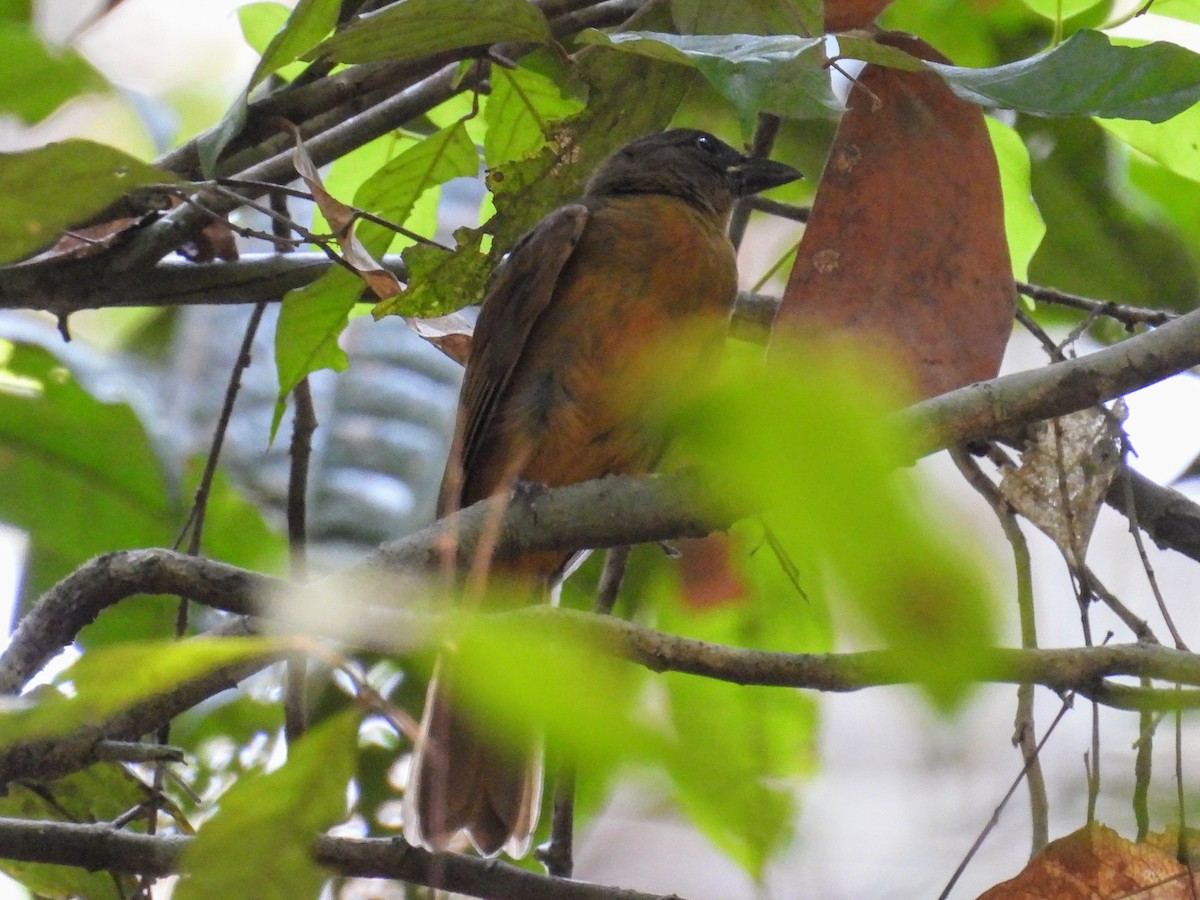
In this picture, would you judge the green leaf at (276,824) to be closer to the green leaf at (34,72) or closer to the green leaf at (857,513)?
the green leaf at (857,513)

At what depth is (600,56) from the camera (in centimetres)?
241

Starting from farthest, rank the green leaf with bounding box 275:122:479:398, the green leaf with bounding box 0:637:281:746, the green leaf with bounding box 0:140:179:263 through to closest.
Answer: the green leaf with bounding box 275:122:479:398
the green leaf with bounding box 0:140:179:263
the green leaf with bounding box 0:637:281:746

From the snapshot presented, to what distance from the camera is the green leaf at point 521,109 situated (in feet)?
8.37

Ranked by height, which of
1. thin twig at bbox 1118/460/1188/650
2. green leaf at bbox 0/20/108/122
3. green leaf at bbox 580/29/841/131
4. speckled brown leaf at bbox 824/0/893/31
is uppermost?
speckled brown leaf at bbox 824/0/893/31

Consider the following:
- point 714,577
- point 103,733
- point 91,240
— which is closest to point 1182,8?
point 714,577

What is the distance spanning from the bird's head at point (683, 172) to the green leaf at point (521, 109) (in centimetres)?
99

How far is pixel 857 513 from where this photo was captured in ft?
1.90

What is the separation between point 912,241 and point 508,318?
127 centimetres

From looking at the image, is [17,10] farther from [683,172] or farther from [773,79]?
[773,79]

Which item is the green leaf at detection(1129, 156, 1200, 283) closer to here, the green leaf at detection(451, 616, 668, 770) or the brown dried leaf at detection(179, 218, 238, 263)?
the brown dried leaf at detection(179, 218, 238, 263)

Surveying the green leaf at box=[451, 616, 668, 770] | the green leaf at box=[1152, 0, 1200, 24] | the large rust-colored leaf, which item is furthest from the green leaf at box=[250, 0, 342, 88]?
the green leaf at box=[1152, 0, 1200, 24]

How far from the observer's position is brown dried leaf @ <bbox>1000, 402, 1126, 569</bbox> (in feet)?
7.32

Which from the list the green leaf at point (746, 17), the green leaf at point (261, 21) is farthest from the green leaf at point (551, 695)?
the green leaf at point (261, 21)

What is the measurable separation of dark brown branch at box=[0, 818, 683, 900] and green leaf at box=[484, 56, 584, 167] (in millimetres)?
1285
